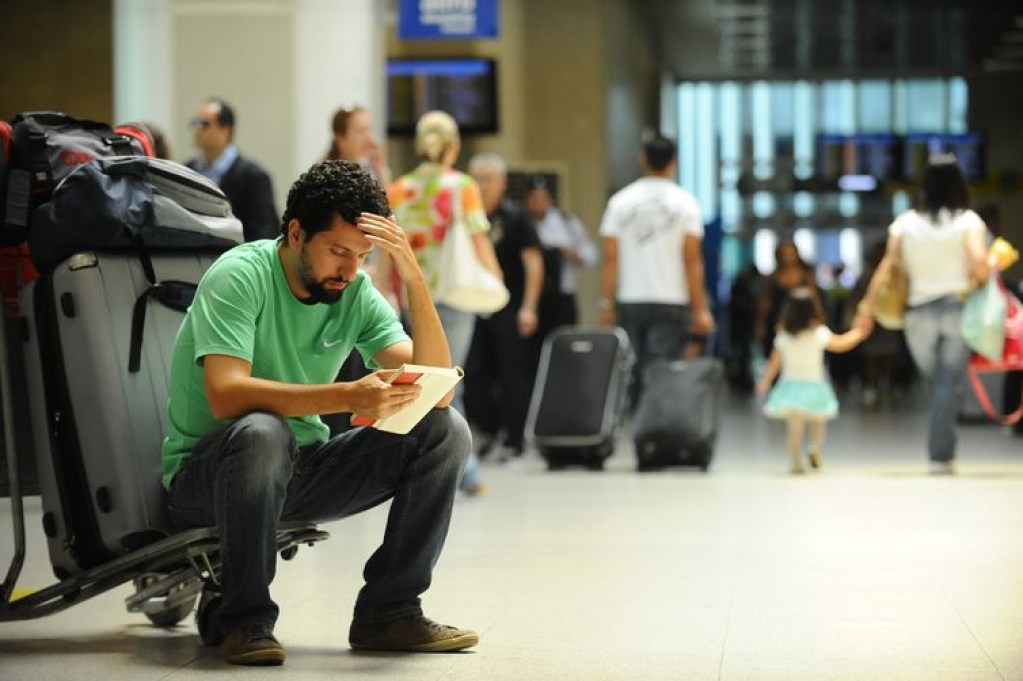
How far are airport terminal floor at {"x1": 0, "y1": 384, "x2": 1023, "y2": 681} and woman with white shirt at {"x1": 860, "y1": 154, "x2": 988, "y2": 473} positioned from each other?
667 millimetres

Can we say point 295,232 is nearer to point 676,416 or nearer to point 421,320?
point 421,320

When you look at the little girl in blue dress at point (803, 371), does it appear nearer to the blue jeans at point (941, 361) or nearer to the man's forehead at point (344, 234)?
the blue jeans at point (941, 361)

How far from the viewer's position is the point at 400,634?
409 centimetres

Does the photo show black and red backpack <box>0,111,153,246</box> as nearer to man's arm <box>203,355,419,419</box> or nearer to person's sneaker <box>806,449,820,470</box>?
man's arm <box>203,355,419,419</box>

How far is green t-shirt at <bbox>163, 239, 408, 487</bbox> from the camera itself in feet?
12.8

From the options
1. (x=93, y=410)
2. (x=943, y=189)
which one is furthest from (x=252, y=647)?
(x=943, y=189)

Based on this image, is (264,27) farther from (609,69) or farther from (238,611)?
(609,69)

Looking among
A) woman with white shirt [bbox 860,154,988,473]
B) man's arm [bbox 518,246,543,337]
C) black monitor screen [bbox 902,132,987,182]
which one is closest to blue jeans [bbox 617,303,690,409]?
man's arm [bbox 518,246,543,337]

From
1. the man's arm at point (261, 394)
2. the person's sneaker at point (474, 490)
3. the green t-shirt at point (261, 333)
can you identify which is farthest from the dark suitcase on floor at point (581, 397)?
the man's arm at point (261, 394)

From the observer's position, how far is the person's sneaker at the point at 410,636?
4.09 metres

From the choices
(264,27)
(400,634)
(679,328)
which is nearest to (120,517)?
(400,634)

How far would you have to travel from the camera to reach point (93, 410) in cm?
410

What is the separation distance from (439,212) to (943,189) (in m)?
3.11

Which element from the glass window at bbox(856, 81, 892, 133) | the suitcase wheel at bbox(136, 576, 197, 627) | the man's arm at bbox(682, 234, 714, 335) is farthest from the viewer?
the glass window at bbox(856, 81, 892, 133)
